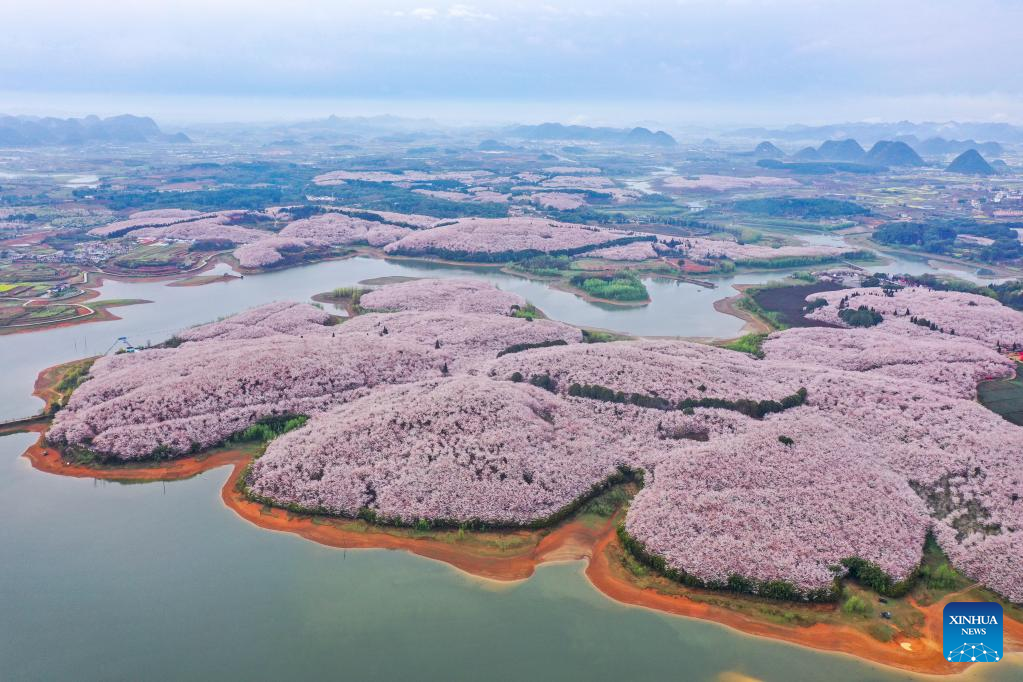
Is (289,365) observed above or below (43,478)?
above

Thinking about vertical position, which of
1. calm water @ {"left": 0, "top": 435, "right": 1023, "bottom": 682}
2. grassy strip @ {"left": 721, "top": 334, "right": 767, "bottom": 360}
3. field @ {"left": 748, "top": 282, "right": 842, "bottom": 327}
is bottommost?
calm water @ {"left": 0, "top": 435, "right": 1023, "bottom": 682}

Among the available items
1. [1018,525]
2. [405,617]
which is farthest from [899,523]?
[405,617]

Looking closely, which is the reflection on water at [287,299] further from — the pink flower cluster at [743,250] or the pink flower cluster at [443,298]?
the pink flower cluster at [743,250]

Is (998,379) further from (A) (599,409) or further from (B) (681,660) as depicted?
(B) (681,660)

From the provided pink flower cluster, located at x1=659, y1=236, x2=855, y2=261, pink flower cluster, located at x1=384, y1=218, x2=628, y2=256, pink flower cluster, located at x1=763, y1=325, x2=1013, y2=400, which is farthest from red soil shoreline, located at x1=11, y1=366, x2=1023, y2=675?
pink flower cluster, located at x1=659, y1=236, x2=855, y2=261

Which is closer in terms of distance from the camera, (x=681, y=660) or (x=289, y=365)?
(x=681, y=660)

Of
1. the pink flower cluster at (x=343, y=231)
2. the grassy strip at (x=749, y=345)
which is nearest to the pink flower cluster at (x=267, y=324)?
the grassy strip at (x=749, y=345)

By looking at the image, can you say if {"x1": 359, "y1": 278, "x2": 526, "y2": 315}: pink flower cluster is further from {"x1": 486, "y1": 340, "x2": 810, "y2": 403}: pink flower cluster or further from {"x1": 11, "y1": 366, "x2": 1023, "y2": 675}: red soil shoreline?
{"x1": 11, "y1": 366, "x2": 1023, "y2": 675}: red soil shoreline
